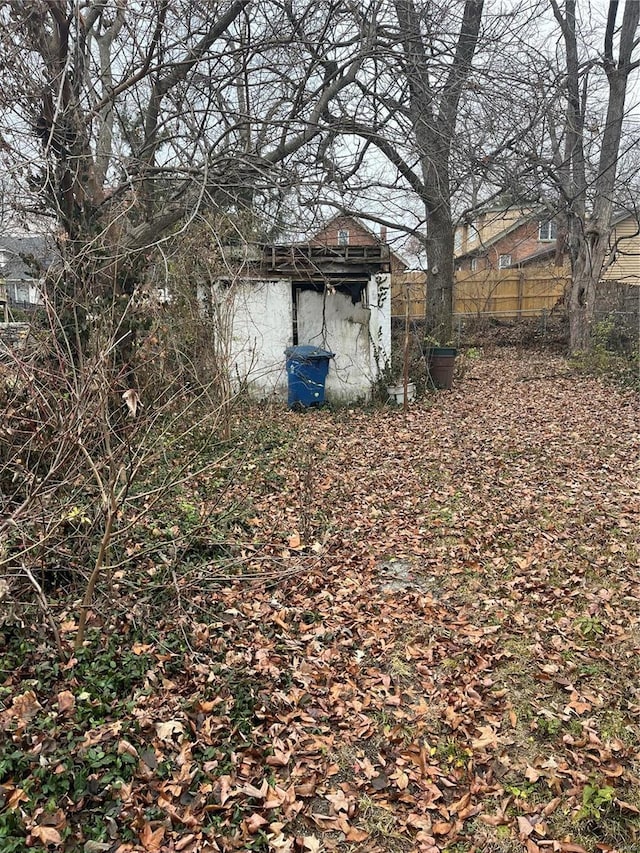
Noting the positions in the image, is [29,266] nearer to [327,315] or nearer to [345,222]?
[327,315]

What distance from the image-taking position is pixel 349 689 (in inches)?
133

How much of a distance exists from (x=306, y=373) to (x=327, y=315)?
1380 mm

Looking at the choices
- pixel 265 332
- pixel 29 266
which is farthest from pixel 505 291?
pixel 29 266

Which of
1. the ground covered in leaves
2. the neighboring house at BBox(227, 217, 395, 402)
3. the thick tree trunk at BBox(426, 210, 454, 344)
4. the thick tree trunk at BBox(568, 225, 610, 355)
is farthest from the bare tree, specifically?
the ground covered in leaves

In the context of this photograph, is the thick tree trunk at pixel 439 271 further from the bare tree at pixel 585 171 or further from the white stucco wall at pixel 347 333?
the white stucco wall at pixel 347 333

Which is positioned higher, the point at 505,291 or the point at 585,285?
the point at 505,291

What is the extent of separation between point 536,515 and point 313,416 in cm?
500

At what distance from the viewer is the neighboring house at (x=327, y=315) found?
10.1 meters

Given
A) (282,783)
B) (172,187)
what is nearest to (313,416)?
(172,187)

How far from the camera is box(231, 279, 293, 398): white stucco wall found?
33.9ft

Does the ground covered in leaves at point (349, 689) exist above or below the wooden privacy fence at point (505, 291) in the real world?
below

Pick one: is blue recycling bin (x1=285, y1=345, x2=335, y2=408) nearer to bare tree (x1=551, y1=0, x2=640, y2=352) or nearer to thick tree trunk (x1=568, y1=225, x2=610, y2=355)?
bare tree (x1=551, y1=0, x2=640, y2=352)

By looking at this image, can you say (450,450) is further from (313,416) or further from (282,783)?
(282,783)

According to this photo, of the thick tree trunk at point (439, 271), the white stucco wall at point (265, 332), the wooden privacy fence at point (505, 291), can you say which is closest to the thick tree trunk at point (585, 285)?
the thick tree trunk at point (439, 271)
